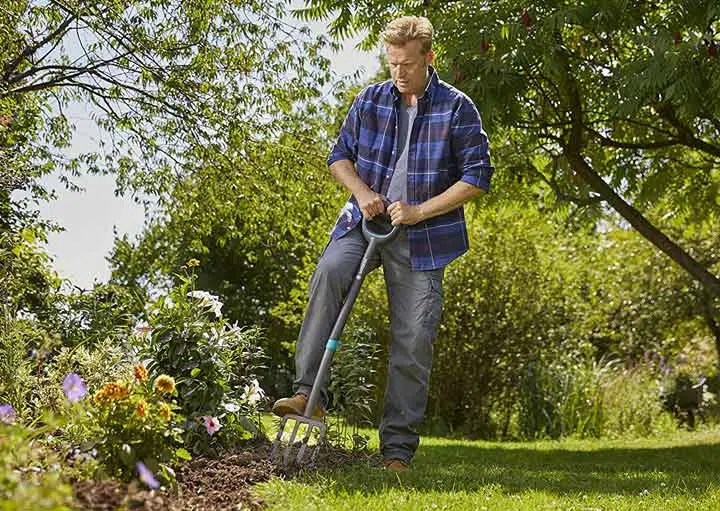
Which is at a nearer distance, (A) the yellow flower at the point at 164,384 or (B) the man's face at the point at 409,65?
(A) the yellow flower at the point at 164,384

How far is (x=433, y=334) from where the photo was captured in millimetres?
4793

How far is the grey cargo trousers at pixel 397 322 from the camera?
4617 mm

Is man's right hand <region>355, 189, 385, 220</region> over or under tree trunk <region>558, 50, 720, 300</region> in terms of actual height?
under

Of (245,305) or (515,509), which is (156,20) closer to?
(515,509)

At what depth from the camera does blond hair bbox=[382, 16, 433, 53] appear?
4570mm

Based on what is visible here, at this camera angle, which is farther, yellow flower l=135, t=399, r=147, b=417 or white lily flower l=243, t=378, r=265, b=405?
white lily flower l=243, t=378, r=265, b=405

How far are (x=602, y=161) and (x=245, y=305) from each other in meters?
5.40

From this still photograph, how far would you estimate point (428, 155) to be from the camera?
4793 millimetres

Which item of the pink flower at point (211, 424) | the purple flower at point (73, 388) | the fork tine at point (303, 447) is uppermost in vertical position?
Answer: the purple flower at point (73, 388)

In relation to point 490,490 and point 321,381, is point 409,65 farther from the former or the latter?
point 490,490

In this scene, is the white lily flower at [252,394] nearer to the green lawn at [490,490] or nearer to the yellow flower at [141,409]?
the green lawn at [490,490]

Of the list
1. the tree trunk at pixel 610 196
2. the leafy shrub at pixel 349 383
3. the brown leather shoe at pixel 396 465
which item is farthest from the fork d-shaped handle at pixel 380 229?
the tree trunk at pixel 610 196

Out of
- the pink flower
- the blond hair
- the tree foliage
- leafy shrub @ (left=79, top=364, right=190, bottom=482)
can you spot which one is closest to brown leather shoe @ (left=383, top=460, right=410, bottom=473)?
the pink flower

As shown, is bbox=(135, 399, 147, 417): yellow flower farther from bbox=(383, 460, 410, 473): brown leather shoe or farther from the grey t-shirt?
the grey t-shirt
